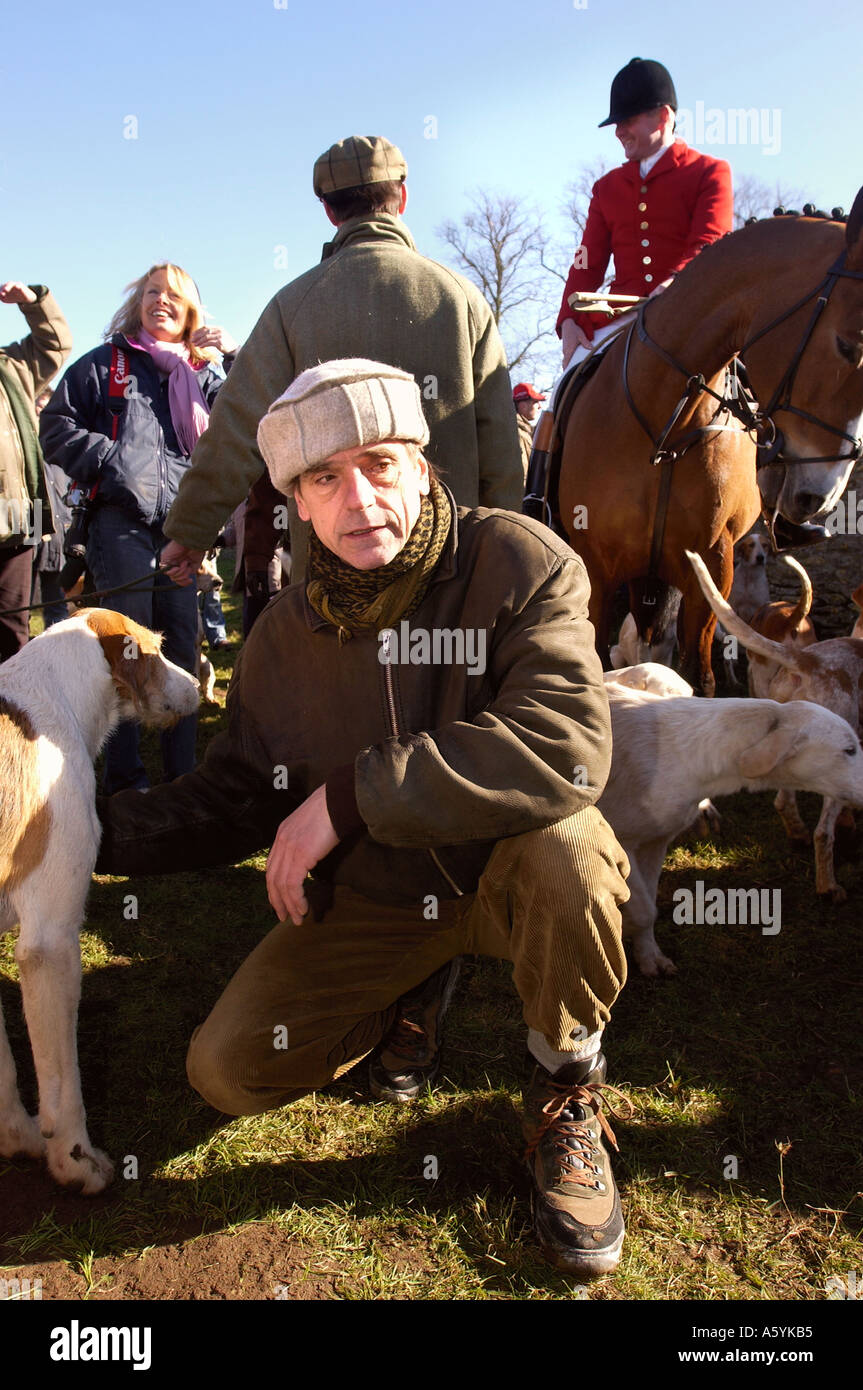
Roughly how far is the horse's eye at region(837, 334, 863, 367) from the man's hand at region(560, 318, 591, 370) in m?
2.20

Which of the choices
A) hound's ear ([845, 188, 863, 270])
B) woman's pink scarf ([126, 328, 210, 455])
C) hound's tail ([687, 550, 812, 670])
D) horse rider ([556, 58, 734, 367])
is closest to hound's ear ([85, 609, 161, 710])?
woman's pink scarf ([126, 328, 210, 455])

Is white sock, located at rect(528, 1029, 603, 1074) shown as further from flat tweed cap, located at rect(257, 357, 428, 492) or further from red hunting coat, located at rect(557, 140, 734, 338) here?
red hunting coat, located at rect(557, 140, 734, 338)

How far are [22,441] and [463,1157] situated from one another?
13.8 feet

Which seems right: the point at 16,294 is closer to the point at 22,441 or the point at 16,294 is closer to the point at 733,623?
the point at 22,441

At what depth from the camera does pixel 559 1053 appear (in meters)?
2.52

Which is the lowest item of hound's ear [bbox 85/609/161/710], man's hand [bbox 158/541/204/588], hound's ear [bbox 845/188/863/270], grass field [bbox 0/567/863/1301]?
grass field [bbox 0/567/863/1301]

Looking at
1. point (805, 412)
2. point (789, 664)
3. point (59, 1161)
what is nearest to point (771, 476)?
point (805, 412)

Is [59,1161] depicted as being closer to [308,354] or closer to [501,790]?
[501,790]

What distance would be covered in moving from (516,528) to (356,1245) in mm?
1874

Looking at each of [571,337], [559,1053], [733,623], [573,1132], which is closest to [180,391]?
[571,337]

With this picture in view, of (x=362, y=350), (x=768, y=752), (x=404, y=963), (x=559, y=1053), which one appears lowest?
(x=559, y=1053)

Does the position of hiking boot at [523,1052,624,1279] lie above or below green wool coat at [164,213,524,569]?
below

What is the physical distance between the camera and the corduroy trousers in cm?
223

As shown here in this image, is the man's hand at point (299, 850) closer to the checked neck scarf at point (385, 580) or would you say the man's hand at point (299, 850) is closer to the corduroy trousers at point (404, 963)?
the corduroy trousers at point (404, 963)
